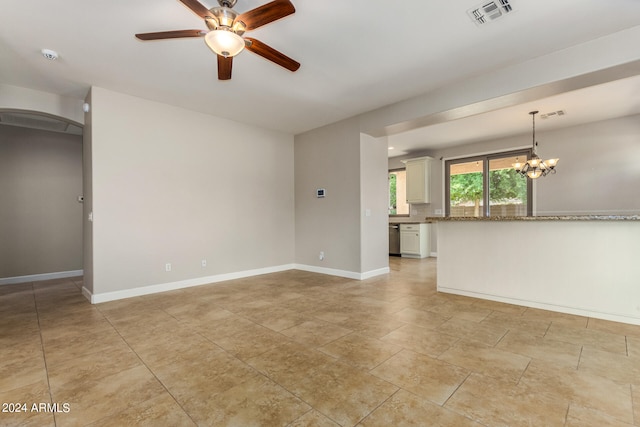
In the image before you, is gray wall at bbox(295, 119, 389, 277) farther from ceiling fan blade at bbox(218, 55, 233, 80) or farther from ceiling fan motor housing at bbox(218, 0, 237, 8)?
ceiling fan motor housing at bbox(218, 0, 237, 8)

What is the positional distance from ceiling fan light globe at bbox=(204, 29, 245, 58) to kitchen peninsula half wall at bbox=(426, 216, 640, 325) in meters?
3.31

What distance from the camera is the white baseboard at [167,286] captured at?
3.92 m

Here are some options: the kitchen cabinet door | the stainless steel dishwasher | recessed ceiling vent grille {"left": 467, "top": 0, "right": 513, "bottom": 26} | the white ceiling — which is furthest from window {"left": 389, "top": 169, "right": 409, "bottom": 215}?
recessed ceiling vent grille {"left": 467, "top": 0, "right": 513, "bottom": 26}

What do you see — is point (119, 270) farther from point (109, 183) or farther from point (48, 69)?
point (48, 69)

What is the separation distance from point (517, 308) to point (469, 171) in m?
4.53

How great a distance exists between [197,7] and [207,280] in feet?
13.1

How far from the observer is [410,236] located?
7516 mm

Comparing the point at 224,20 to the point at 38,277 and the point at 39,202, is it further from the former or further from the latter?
the point at 38,277

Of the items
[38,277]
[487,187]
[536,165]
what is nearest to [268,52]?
[536,165]

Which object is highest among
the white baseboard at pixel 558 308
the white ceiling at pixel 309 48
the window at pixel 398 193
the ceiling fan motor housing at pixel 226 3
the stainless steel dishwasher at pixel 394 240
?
the white ceiling at pixel 309 48

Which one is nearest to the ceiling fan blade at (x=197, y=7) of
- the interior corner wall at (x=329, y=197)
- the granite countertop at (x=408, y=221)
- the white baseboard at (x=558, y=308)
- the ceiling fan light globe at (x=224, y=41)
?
the ceiling fan light globe at (x=224, y=41)

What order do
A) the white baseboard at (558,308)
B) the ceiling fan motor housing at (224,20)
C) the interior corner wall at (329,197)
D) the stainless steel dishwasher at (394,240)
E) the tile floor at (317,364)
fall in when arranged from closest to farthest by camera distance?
the tile floor at (317,364), the ceiling fan motor housing at (224,20), the white baseboard at (558,308), the interior corner wall at (329,197), the stainless steel dishwasher at (394,240)

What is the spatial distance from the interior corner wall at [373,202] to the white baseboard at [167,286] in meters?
1.95

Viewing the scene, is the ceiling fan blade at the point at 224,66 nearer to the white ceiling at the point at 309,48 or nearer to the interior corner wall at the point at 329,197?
the white ceiling at the point at 309,48
